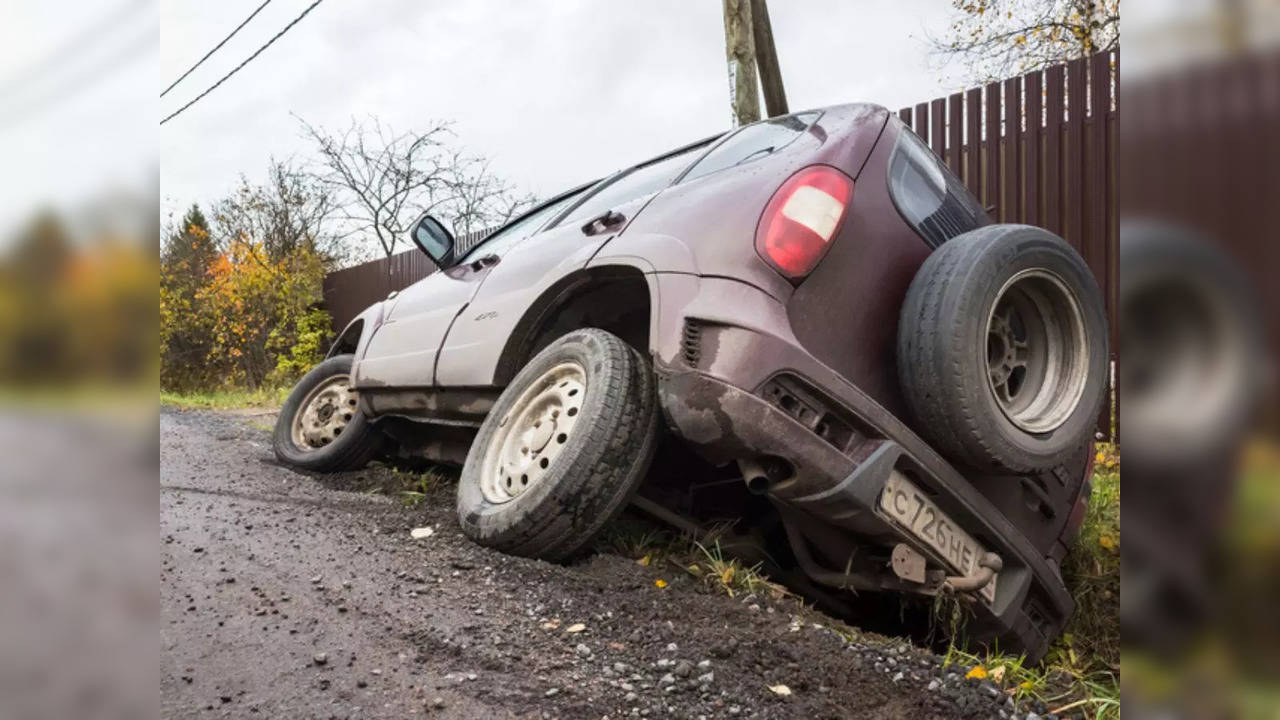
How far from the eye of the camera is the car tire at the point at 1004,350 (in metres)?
2.45

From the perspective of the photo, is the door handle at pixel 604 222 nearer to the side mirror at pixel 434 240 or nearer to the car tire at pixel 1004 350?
the car tire at pixel 1004 350

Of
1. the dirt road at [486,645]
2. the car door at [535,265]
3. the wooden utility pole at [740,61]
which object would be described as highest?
the wooden utility pole at [740,61]

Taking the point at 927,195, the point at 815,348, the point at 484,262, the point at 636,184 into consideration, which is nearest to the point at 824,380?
the point at 815,348

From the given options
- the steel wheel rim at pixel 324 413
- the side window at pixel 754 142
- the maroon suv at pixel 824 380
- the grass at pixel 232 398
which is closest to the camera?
the maroon suv at pixel 824 380

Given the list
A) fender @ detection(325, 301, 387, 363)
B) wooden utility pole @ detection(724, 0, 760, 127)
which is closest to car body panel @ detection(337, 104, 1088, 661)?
fender @ detection(325, 301, 387, 363)

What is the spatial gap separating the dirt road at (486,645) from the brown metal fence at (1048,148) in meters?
3.52

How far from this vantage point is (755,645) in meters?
2.24

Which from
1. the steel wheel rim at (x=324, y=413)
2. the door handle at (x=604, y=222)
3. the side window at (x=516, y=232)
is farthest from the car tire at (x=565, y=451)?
the steel wheel rim at (x=324, y=413)

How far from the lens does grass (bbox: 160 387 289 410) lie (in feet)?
36.1

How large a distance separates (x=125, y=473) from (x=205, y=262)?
14.4m

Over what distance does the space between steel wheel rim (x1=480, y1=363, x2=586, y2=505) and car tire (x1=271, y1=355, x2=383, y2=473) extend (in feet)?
6.75

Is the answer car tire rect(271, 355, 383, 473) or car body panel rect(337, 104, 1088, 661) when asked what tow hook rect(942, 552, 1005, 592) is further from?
car tire rect(271, 355, 383, 473)

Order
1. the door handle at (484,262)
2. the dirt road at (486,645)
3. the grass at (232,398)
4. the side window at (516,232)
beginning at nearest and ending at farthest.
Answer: the dirt road at (486,645) < the door handle at (484,262) < the side window at (516,232) < the grass at (232,398)

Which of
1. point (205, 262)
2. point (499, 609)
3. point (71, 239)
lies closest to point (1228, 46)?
point (71, 239)
